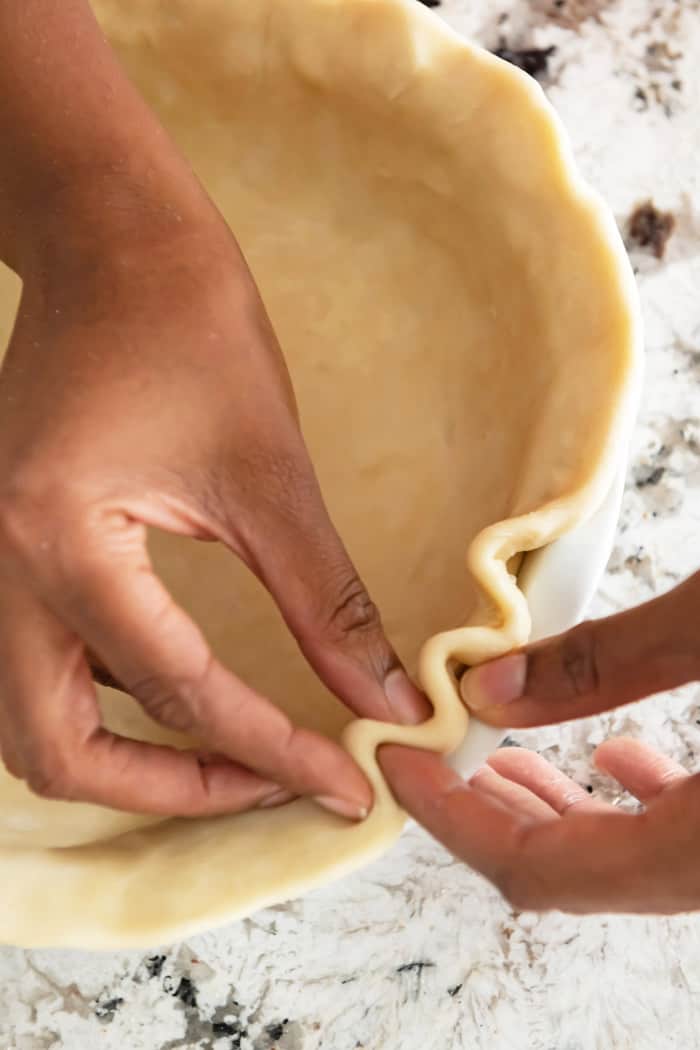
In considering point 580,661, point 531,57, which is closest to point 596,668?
point 580,661

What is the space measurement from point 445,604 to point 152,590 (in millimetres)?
236

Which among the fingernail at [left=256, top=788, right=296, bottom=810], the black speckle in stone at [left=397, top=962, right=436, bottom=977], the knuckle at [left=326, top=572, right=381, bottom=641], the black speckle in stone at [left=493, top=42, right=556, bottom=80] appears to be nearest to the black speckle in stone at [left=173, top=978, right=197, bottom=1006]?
the black speckle in stone at [left=397, top=962, right=436, bottom=977]

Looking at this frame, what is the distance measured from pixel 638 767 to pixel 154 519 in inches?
17.8

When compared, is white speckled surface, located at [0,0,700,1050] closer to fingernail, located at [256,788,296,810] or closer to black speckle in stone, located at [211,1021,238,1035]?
black speckle in stone, located at [211,1021,238,1035]

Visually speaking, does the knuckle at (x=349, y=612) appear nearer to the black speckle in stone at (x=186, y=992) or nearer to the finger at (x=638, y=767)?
the finger at (x=638, y=767)

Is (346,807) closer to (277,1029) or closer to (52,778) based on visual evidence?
(52,778)

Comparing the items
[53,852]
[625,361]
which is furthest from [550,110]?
[53,852]

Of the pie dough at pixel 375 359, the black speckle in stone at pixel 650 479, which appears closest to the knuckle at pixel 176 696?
the pie dough at pixel 375 359

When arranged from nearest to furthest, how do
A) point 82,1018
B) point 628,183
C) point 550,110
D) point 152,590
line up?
point 152,590
point 550,110
point 82,1018
point 628,183

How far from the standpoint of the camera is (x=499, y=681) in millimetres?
547

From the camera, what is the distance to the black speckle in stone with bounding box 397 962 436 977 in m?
0.80

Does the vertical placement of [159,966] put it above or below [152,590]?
below

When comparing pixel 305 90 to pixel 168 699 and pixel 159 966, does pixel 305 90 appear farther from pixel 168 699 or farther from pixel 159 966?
pixel 159 966

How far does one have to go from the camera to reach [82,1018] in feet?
2.63
